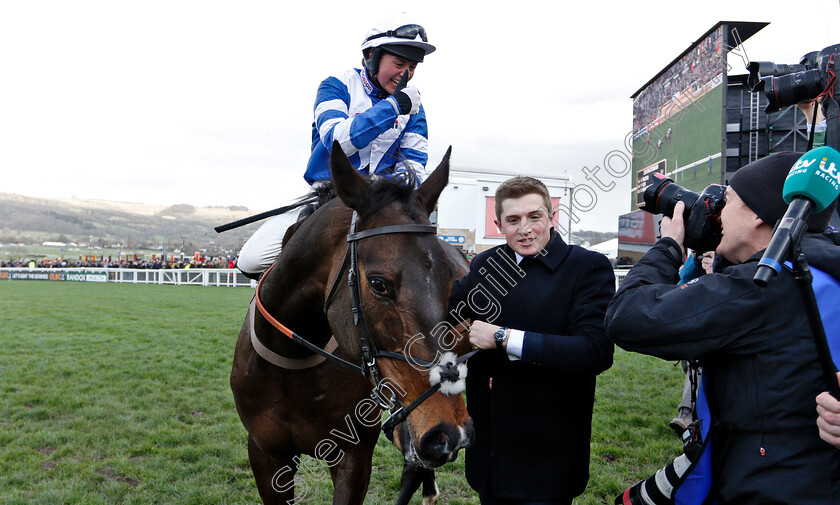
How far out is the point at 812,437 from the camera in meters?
1.42

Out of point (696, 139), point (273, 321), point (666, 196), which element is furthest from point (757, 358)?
point (696, 139)

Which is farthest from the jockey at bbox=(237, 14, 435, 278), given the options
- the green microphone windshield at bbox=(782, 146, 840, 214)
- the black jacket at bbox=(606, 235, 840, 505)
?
the green microphone windshield at bbox=(782, 146, 840, 214)

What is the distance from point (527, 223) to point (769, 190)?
0.85 metres

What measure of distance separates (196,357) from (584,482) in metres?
8.00

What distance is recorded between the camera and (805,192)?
1361 mm

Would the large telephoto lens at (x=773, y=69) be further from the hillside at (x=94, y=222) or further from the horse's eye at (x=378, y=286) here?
the hillside at (x=94, y=222)

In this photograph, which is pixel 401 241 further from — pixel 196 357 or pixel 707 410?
pixel 196 357

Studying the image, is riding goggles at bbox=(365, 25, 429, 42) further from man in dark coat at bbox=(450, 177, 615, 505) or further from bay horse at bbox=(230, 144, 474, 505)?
man in dark coat at bbox=(450, 177, 615, 505)

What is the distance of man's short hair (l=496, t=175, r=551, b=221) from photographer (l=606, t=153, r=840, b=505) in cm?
67

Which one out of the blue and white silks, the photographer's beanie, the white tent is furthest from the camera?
the white tent

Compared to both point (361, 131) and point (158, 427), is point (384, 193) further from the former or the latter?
point (158, 427)

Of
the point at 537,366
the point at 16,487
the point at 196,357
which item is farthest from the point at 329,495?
the point at 196,357

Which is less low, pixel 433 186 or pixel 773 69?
pixel 773 69

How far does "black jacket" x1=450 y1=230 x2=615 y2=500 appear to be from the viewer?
6.35 feet
